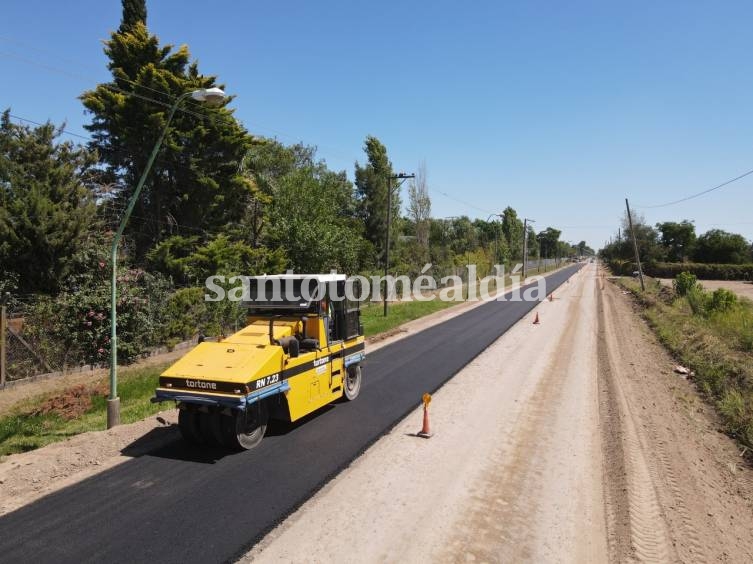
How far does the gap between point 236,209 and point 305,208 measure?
530cm

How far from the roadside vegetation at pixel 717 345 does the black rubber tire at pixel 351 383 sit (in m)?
8.54

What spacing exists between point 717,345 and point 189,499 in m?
18.2

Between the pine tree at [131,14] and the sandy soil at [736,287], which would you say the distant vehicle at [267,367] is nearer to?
the pine tree at [131,14]

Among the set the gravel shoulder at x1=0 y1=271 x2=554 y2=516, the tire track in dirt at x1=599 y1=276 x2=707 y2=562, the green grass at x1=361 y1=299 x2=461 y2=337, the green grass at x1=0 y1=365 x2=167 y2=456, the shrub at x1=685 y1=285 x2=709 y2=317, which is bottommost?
the tire track in dirt at x1=599 y1=276 x2=707 y2=562

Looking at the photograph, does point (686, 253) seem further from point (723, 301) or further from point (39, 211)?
point (39, 211)

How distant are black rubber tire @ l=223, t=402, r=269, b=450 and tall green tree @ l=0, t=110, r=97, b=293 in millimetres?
11638

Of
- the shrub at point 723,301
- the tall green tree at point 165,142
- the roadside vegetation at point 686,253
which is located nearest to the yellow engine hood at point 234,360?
the tall green tree at point 165,142

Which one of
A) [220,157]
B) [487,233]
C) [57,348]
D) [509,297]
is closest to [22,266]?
[57,348]

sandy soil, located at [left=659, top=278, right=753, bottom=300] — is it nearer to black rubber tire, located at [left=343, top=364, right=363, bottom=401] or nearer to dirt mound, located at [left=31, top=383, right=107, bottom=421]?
black rubber tire, located at [left=343, top=364, right=363, bottom=401]

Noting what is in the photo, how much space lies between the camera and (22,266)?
16312mm

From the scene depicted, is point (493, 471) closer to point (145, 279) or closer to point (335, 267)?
point (145, 279)

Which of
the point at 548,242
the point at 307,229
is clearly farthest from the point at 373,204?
the point at 548,242

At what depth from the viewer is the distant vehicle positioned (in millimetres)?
8422

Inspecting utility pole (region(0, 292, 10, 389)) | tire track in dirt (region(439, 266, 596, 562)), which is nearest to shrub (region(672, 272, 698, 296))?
tire track in dirt (region(439, 266, 596, 562))
